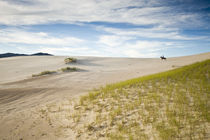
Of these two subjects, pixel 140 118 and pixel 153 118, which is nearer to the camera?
pixel 153 118

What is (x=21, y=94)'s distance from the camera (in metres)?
8.67

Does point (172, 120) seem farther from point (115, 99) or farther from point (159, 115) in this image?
point (115, 99)

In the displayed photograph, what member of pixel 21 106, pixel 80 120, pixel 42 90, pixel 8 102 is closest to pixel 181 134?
pixel 80 120

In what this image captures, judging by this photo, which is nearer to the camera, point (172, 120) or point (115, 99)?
point (172, 120)

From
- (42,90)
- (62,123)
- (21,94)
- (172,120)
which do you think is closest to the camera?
(172,120)

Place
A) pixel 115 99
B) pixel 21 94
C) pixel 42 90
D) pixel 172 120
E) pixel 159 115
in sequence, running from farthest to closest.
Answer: pixel 42 90, pixel 21 94, pixel 115 99, pixel 159 115, pixel 172 120

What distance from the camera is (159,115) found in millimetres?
4160

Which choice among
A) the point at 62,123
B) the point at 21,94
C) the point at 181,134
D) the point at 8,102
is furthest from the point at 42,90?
the point at 181,134

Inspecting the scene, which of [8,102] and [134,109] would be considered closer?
[134,109]

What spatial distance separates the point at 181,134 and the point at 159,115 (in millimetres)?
1065

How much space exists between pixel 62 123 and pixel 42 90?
5857 millimetres

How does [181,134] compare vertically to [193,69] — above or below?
below

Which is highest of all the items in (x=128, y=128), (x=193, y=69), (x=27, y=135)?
(x=193, y=69)

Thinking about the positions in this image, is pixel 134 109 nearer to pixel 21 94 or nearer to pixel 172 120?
pixel 172 120
